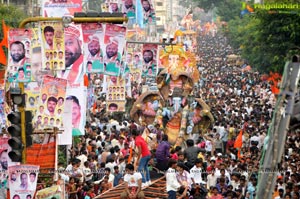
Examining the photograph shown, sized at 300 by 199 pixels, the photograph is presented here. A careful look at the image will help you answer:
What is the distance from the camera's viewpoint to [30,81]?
22.0 metres

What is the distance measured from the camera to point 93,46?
84.9 ft

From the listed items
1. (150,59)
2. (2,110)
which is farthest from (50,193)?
(150,59)

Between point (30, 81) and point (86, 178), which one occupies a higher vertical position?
point (30, 81)

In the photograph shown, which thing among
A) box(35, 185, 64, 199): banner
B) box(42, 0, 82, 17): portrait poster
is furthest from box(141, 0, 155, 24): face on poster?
box(35, 185, 64, 199): banner

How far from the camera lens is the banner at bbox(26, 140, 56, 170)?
20.5 meters

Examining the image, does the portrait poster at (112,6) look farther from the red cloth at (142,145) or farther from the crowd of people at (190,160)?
the red cloth at (142,145)

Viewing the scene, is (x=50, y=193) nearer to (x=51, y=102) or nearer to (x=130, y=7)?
(x=51, y=102)

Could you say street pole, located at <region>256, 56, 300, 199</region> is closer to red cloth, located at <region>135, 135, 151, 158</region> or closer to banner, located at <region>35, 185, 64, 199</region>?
banner, located at <region>35, 185, 64, 199</region>

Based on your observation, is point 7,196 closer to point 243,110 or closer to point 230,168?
point 230,168

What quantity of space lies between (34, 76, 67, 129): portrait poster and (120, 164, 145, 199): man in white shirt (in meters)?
2.47

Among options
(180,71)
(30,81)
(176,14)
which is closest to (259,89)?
(180,71)

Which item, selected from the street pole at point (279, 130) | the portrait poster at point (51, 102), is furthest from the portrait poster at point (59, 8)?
the street pole at point (279, 130)

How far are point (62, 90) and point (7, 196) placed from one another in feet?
7.77

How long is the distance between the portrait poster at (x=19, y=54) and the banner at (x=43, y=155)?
1.84 m
